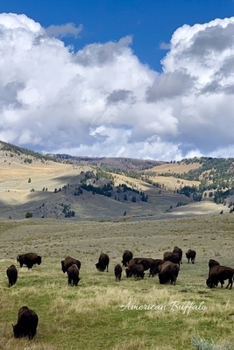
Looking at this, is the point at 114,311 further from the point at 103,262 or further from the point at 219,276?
the point at 103,262

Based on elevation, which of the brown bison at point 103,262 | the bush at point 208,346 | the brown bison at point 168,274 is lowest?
the brown bison at point 103,262

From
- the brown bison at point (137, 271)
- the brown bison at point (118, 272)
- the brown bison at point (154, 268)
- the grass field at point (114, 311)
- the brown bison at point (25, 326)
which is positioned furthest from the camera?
the brown bison at point (154, 268)

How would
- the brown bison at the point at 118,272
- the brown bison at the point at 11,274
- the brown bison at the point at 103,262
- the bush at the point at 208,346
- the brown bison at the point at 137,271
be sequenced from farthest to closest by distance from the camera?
the brown bison at the point at 103,262, the brown bison at the point at 137,271, the brown bison at the point at 118,272, the brown bison at the point at 11,274, the bush at the point at 208,346

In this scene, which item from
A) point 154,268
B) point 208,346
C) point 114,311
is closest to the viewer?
point 208,346

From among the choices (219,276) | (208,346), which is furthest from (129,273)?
(208,346)

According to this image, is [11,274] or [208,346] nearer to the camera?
[208,346]

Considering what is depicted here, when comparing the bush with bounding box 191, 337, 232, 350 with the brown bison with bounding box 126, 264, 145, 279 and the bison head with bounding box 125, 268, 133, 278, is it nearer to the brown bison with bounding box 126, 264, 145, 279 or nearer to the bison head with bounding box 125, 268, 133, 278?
the brown bison with bounding box 126, 264, 145, 279

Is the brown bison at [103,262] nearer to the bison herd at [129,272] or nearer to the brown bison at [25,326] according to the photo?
the bison herd at [129,272]

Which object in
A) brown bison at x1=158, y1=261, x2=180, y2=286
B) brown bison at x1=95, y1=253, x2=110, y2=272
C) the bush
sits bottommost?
brown bison at x1=95, y1=253, x2=110, y2=272

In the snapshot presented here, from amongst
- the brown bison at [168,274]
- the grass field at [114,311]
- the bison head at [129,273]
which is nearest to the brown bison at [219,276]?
the grass field at [114,311]

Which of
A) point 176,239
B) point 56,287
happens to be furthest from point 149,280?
point 176,239

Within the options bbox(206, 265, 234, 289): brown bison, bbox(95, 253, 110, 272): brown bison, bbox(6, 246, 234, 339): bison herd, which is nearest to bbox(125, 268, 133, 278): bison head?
bbox(6, 246, 234, 339): bison herd

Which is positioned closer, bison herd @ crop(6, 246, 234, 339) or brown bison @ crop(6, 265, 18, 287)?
bison herd @ crop(6, 246, 234, 339)

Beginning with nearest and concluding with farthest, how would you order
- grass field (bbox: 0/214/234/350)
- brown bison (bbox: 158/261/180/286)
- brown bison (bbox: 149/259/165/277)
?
grass field (bbox: 0/214/234/350) → brown bison (bbox: 158/261/180/286) → brown bison (bbox: 149/259/165/277)
